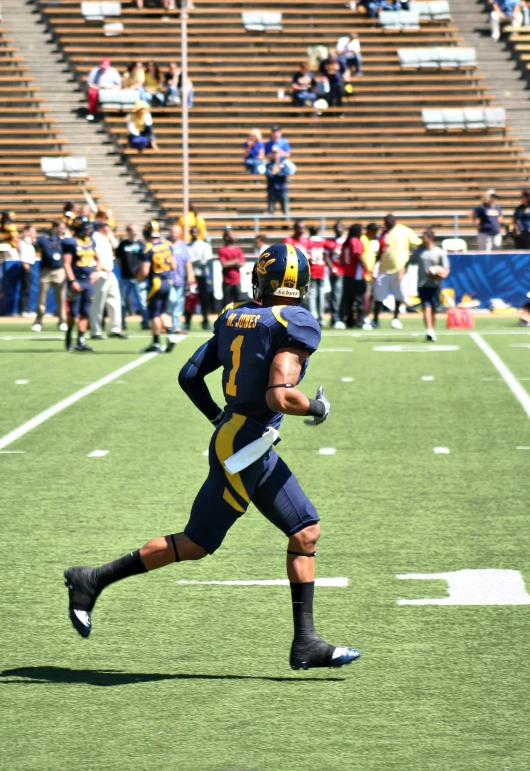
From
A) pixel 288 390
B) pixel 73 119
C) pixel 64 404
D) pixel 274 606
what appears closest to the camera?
pixel 288 390

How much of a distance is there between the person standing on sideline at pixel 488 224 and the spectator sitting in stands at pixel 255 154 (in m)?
5.24

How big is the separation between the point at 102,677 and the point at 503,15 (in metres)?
35.7

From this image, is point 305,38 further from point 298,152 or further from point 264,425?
point 264,425

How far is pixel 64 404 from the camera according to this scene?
1450 centimetres

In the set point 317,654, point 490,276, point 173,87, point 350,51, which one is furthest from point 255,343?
point 350,51

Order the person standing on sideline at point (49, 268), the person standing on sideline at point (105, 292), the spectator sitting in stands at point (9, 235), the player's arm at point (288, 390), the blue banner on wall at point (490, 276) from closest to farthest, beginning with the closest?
the player's arm at point (288, 390), the person standing on sideline at point (105, 292), the person standing on sideline at point (49, 268), the spectator sitting in stands at point (9, 235), the blue banner on wall at point (490, 276)

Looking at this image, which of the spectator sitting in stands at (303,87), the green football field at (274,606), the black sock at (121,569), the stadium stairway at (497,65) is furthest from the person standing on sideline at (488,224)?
the black sock at (121,569)

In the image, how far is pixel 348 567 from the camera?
747 cm

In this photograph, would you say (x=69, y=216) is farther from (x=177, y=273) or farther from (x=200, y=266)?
(x=200, y=266)

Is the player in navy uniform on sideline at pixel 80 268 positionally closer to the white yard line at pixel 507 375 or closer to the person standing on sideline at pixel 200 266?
the person standing on sideline at pixel 200 266

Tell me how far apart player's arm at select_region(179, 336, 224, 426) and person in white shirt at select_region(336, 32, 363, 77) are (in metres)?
30.7

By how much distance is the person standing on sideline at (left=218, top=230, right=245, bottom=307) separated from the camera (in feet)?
Result: 76.8

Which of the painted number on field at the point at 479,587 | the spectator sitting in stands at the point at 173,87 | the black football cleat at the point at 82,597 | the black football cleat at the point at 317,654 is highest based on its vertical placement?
the spectator sitting in stands at the point at 173,87

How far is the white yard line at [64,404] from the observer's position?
12383mm
